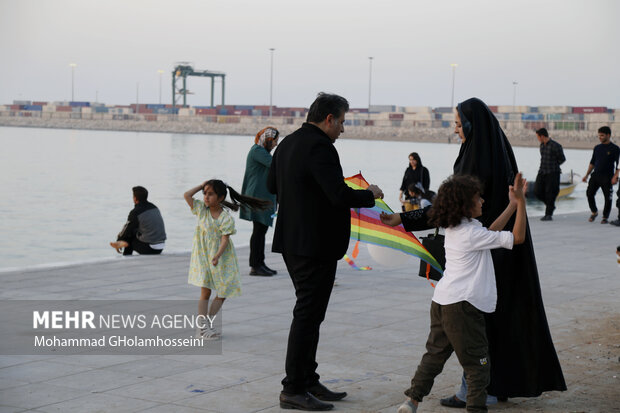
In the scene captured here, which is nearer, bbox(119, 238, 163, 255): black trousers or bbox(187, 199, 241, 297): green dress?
bbox(187, 199, 241, 297): green dress

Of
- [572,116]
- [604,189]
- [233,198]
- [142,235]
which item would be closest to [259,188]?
[142,235]

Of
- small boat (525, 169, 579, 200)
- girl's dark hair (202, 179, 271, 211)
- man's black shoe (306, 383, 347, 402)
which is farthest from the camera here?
small boat (525, 169, 579, 200)

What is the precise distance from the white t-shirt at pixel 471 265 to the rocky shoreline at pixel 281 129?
→ 9780cm

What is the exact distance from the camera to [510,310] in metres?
4.68

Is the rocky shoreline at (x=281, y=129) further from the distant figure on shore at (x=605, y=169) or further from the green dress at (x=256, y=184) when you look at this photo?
the green dress at (x=256, y=184)

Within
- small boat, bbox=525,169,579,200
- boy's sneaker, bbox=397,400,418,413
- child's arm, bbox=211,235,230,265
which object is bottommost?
small boat, bbox=525,169,579,200

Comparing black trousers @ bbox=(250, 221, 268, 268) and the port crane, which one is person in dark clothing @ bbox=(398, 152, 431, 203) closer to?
black trousers @ bbox=(250, 221, 268, 268)

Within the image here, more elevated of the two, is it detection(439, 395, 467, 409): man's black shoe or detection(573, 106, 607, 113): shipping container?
detection(573, 106, 607, 113): shipping container

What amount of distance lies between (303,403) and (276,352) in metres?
1.34

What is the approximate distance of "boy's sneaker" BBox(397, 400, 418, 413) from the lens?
4332 mm

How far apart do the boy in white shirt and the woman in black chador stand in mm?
328

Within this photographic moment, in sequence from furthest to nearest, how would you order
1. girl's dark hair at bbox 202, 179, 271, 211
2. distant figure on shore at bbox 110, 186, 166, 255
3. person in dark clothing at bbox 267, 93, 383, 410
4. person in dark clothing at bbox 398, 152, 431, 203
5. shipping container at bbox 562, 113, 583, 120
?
shipping container at bbox 562, 113, 583, 120 → person in dark clothing at bbox 398, 152, 431, 203 → distant figure on shore at bbox 110, 186, 166, 255 → girl's dark hair at bbox 202, 179, 271, 211 → person in dark clothing at bbox 267, 93, 383, 410

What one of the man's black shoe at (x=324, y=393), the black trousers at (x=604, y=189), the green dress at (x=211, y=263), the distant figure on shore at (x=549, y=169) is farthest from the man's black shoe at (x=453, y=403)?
the distant figure on shore at (x=549, y=169)

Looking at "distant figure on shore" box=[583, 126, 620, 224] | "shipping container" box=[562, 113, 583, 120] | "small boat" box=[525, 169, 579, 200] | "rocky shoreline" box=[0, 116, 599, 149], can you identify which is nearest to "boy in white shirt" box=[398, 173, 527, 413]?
"distant figure on shore" box=[583, 126, 620, 224]
